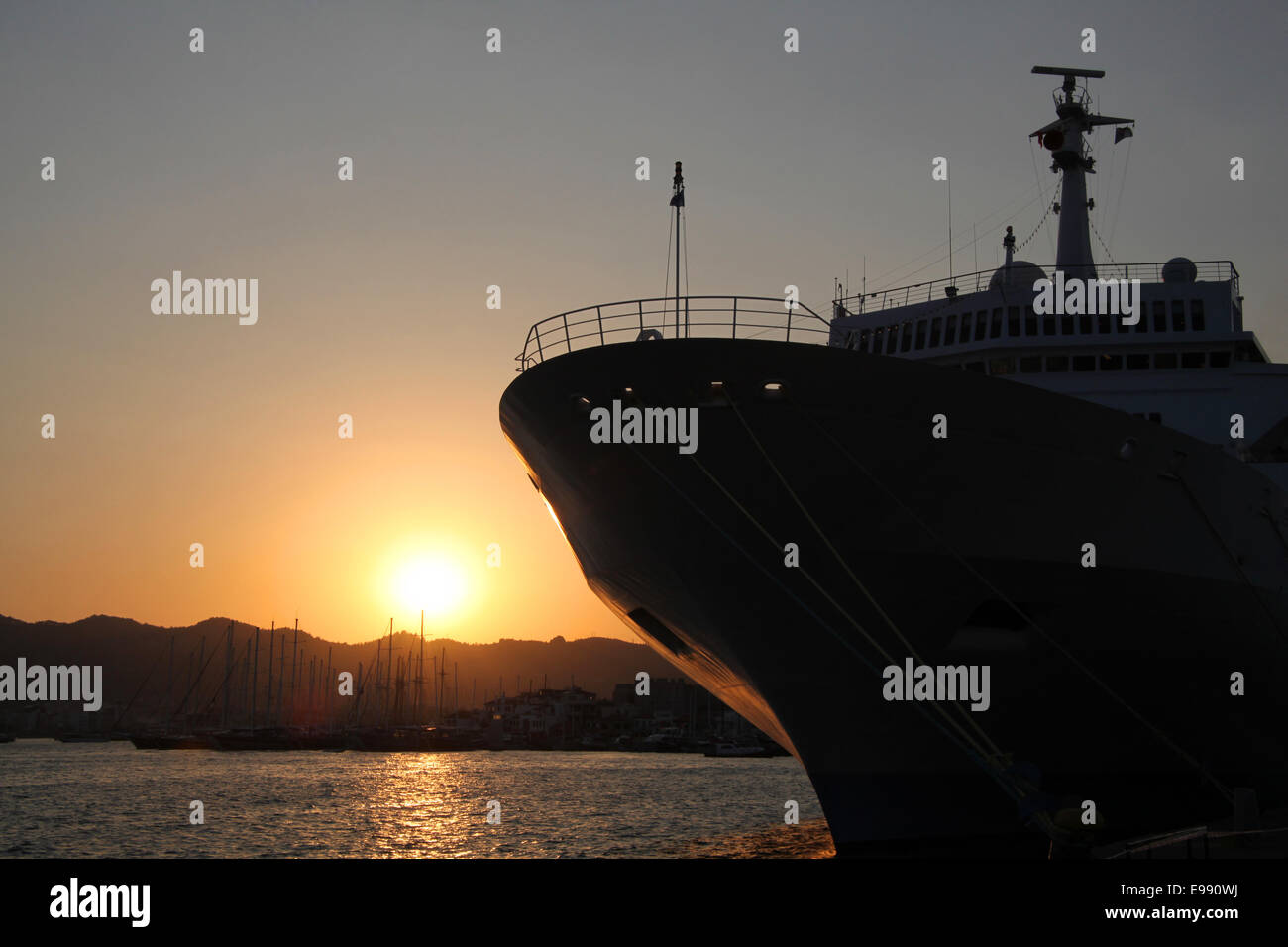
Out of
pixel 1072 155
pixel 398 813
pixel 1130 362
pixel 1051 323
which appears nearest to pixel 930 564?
pixel 1051 323

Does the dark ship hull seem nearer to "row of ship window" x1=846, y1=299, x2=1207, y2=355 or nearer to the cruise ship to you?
the cruise ship

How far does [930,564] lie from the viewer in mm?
13430

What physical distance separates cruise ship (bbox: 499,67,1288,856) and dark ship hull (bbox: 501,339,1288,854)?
3 centimetres

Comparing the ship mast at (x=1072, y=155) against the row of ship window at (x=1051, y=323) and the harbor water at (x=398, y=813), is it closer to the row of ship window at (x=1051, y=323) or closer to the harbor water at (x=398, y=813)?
the row of ship window at (x=1051, y=323)

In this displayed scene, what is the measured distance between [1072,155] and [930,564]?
15.1 meters

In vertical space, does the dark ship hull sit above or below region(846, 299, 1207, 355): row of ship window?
below

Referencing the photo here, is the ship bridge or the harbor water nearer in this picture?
the ship bridge

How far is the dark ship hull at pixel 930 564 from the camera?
13.4 m

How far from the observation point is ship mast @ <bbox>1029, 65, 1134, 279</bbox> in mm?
24641

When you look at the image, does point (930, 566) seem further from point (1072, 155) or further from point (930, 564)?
point (1072, 155)

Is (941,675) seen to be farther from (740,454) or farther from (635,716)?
(635,716)

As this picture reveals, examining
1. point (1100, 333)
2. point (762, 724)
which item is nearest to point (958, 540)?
point (762, 724)

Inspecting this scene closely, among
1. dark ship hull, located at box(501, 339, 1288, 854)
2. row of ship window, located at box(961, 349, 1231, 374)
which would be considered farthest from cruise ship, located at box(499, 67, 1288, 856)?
row of ship window, located at box(961, 349, 1231, 374)

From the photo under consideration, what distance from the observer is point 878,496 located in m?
13.4
